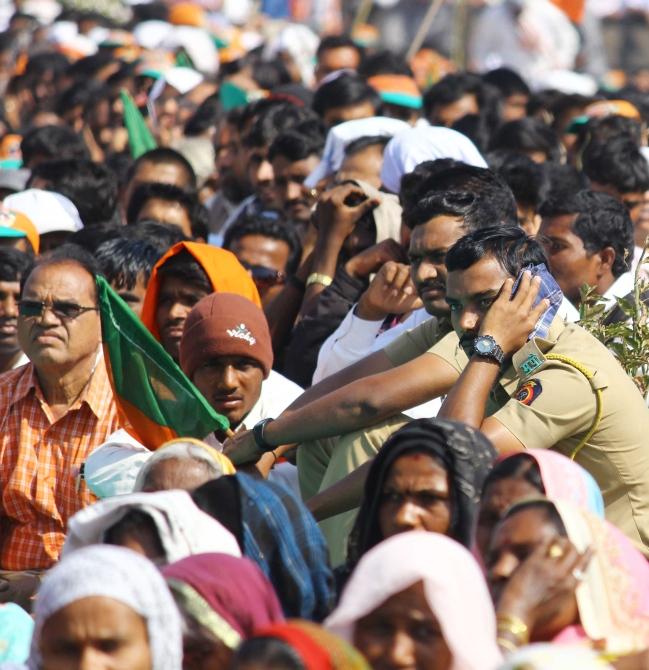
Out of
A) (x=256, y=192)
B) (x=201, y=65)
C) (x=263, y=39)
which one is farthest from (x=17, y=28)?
(x=256, y=192)

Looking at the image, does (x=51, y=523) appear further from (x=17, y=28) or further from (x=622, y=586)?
(x=17, y=28)

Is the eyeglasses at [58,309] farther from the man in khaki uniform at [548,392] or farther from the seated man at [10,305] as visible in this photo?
the man in khaki uniform at [548,392]

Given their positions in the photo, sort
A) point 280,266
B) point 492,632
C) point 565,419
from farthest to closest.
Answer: point 280,266 < point 565,419 < point 492,632

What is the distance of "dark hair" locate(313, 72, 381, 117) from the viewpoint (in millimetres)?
9914

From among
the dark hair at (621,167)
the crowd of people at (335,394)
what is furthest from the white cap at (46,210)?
the dark hair at (621,167)

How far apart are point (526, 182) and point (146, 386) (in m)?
2.36

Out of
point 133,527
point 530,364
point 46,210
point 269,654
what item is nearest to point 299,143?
point 46,210

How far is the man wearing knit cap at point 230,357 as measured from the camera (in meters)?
5.70

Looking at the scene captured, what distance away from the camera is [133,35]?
732 inches

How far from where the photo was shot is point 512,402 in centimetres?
472

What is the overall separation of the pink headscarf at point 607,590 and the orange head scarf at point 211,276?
2.67m

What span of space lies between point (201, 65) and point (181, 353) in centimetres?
993

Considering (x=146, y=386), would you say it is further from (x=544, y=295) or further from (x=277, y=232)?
(x=277, y=232)

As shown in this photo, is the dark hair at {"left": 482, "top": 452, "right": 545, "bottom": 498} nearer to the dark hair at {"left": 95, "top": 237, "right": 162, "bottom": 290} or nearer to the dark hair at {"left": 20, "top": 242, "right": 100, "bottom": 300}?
the dark hair at {"left": 20, "top": 242, "right": 100, "bottom": 300}
